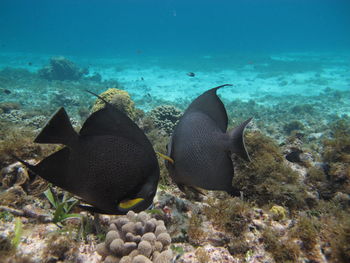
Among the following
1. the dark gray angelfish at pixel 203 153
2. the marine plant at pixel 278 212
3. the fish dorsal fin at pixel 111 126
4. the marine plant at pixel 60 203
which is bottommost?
the marine plant at pixel 278 212

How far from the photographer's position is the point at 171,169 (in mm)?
1775

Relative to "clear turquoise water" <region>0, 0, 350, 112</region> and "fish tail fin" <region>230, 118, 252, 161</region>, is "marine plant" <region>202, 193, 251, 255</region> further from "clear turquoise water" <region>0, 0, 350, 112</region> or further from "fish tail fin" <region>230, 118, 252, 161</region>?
"clear turquoise water" <region>0, 0, 350, 112</region>

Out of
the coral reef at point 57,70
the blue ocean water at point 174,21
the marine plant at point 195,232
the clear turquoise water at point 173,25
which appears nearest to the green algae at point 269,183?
the marine plant at point 195,232

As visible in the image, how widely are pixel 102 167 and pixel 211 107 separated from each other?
3.77 feet

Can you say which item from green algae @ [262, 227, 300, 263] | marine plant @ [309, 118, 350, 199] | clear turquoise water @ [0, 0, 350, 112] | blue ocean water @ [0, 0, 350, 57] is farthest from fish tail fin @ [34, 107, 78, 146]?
blue ocean water @ [0, 0, 350, 57]

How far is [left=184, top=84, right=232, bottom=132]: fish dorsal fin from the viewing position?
6.32 feet

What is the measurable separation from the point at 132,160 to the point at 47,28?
486 ft

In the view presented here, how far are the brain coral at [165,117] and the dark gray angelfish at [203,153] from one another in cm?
Result: 747

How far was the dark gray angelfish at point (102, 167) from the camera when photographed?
1.29 meters

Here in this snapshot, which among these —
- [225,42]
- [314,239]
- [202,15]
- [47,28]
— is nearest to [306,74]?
[314,239]

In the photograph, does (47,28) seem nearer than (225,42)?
No

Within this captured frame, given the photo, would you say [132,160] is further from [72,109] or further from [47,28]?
[47,28]

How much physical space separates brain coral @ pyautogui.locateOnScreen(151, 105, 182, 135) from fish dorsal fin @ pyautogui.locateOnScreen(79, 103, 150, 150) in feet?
25.7

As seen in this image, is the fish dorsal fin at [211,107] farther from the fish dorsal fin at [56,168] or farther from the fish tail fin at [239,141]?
the fish dorsal fin at [56,168]
